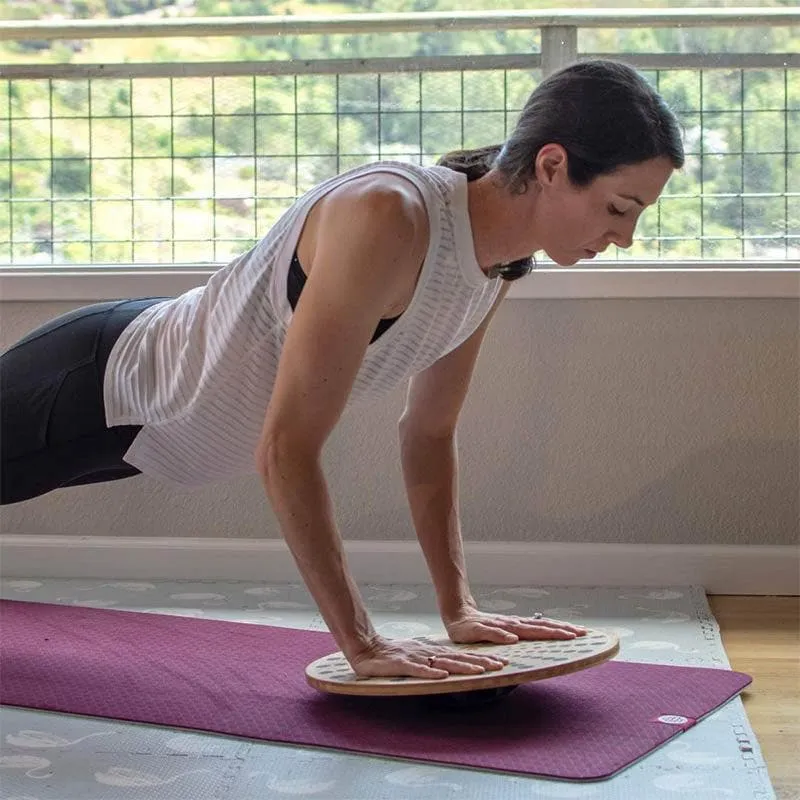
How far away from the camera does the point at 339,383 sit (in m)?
1.52

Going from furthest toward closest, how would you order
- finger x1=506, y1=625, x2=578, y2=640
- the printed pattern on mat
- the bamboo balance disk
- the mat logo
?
1. finger x1=506, y1=625, x2=578, y2=640
2. the mat logo
3. the bamboo balance disk
4. the printed pattern on mat

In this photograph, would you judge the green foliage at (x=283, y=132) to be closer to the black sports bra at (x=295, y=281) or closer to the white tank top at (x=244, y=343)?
the white tank top at (x=244, y=343)

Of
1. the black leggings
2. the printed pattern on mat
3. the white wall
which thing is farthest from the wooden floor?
the black leggings

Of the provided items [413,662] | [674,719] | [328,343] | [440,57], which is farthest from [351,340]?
[440,57]

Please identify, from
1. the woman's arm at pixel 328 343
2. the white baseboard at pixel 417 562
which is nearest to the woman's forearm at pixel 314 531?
the woman's arm at pixel 328 343

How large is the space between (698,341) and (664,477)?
0.30 meters

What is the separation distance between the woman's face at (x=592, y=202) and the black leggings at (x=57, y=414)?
26.3 inches

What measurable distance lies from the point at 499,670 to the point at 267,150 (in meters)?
1.64

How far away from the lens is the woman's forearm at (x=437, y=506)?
193cm

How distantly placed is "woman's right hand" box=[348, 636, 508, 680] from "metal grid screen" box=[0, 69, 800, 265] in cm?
140

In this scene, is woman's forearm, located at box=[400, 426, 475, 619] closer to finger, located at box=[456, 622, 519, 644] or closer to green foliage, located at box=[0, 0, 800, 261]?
finger, located at box=[456, 622, 519, 644]

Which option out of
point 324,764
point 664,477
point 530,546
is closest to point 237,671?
point 324,764

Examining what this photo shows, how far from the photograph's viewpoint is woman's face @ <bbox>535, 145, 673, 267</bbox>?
155 cm

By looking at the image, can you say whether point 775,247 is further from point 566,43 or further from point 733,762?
point 733,762
